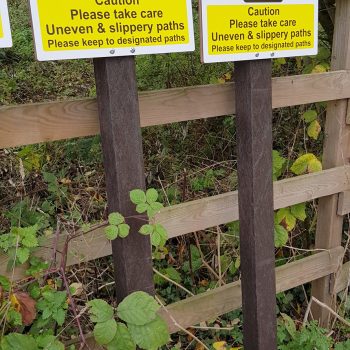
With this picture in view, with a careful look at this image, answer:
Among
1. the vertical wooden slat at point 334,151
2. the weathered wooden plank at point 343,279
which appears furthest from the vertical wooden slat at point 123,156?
the weathered wooden plank at point 343,279

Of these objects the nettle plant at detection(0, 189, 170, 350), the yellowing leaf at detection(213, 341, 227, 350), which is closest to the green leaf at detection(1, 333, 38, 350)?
the nettle plant at detection(0, 189, 170, 350)

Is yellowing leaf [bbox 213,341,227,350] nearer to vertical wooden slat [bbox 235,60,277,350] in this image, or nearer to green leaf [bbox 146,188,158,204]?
vertical wooden slat [bbox 235,60,277,350]

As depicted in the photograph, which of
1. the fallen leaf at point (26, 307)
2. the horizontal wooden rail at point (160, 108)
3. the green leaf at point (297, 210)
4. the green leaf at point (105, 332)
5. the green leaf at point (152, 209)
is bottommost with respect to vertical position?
the green leaf at point (297, 210)

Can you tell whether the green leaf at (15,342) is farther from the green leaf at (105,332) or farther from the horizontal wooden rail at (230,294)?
the horizontal wooden rail at (230,294)

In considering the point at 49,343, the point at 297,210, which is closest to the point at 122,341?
the point at 49,343

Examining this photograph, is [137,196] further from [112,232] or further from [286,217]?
[286,217]

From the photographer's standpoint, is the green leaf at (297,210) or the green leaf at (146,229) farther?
the green leaf at (297,210)

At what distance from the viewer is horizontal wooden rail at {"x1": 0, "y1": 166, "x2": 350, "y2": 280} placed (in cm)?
178

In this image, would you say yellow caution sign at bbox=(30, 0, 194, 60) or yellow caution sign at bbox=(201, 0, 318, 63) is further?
yellow caution sign at bbox=(201, 0, 318, 63)

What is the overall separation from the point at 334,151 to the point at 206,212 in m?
0.86

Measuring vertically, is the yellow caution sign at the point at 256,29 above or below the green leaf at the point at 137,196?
above

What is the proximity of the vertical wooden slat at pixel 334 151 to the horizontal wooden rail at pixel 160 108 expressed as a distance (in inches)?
4.1

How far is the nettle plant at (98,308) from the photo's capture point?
1.45m

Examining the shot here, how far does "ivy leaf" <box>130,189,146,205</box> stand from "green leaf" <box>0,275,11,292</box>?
20.1 inches
